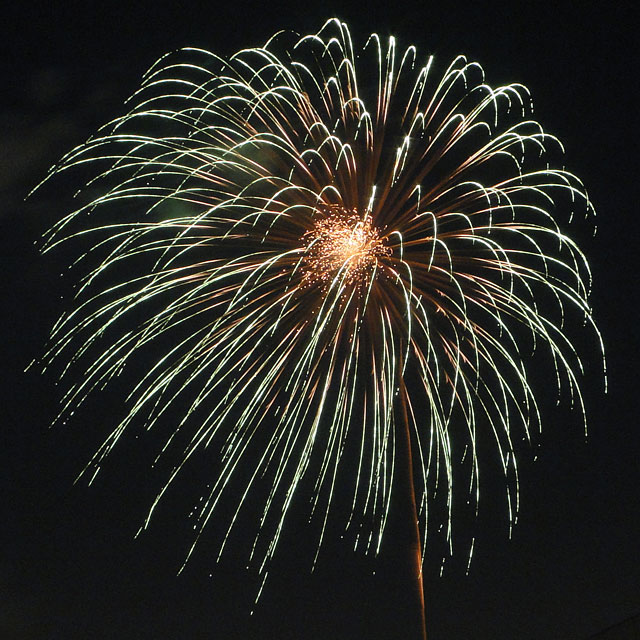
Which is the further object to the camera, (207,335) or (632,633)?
(207,335)

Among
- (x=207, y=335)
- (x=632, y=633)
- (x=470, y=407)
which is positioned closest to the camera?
(x=632, y=633)

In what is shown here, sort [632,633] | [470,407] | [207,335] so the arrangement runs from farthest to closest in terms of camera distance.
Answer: [207,335] < [470,407] < [632,633]

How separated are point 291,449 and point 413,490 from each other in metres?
3.65

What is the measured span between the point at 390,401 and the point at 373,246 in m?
3.50

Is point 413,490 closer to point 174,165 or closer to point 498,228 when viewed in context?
point 498,228

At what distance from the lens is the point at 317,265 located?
20234 mm

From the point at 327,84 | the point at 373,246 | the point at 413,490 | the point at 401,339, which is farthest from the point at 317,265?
the point at 413,490

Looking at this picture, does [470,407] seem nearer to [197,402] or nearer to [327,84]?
[197,402]

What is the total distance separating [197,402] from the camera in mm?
20359

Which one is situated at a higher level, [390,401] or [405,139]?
[405,139]

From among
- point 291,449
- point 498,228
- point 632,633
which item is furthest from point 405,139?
point 632,633

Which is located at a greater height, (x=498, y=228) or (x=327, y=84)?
(x=327, y=84)

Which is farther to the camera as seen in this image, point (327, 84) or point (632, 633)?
point (327, 84)

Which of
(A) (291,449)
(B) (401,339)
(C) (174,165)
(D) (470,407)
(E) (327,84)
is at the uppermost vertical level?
(E) (327,84)
